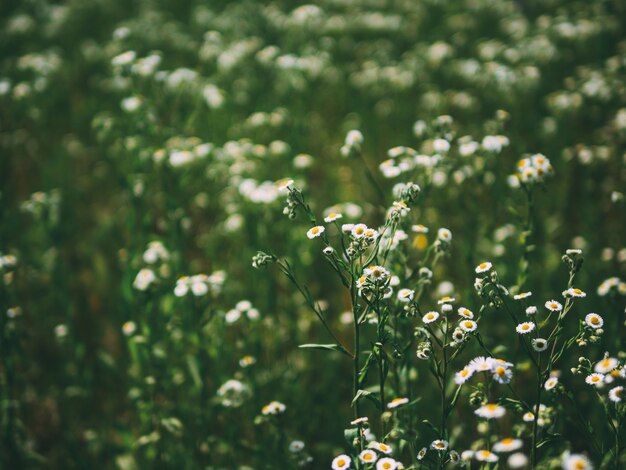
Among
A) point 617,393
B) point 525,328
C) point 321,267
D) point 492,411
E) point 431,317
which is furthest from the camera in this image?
point 321,267

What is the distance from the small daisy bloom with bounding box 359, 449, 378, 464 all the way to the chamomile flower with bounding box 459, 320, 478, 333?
473 mm

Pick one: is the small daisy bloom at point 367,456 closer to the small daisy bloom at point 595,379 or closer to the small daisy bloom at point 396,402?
the small daisy bloom at point 396,402

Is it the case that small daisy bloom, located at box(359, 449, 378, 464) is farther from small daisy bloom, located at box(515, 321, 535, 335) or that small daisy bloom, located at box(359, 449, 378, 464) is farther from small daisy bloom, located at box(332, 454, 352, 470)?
small daisy bloom, located at box(515, 321, 535, 335)

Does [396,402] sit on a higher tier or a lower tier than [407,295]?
lower

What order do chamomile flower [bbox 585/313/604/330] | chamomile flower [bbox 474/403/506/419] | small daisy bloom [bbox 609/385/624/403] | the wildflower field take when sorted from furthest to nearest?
the wildflower field, chamomile flower [bbox 585/313/604/330], small daisy bloom [bbox 609/385/624/403], chamomile flower [bbox 474/403/506/419]

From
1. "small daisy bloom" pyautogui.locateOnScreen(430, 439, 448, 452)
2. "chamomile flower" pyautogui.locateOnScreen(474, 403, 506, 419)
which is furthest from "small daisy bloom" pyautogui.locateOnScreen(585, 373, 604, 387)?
"small daisy bloom" pyautogui.locateOnScreen(430, 439, 448, 452)

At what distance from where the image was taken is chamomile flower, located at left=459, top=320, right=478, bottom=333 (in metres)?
1.65

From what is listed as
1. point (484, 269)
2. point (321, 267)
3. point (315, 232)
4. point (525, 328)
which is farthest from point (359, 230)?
point (321, 267)

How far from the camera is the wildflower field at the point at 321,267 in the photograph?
1.88 m

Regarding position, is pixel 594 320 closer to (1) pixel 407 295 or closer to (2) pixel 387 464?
(1) pixel 407 295

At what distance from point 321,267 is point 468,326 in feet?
7.04

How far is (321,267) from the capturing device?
3.80 m

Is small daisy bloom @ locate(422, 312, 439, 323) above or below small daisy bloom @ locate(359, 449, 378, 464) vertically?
above

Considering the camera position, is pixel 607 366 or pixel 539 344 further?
pixel 539 344
